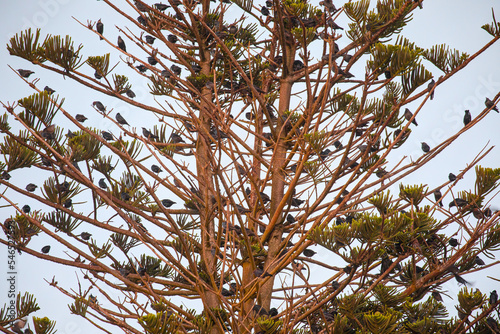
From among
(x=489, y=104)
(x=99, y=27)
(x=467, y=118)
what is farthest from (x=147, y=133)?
(x=489, y=104)

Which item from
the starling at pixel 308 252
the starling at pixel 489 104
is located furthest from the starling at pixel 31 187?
the starling at pixel 489 104

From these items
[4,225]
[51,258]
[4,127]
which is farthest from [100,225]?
[4,127]

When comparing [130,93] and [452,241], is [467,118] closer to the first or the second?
[452,241]

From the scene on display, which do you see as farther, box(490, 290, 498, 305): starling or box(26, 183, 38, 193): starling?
box(26, 183, 38, 193): starling

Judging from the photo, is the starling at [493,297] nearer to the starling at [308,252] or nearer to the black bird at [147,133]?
the starling at [308,252]

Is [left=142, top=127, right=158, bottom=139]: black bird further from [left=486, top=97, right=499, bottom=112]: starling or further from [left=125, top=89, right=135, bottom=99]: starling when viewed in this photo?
[left=486, top=97, right=499, bottom=112]: starling

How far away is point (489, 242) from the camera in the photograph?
3223 mm

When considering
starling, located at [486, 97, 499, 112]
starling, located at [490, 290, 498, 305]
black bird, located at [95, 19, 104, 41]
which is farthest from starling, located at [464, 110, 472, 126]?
black bird, located at [95, 19, 104, 41]

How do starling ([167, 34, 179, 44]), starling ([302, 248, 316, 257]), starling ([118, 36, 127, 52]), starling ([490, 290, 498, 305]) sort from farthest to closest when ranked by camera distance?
starling ([167, 34, 179, 44])
starling ([118, 36, 127, 52])
starling ([302, 248, 316, 257])
starling ([490, 290, 498, 305])

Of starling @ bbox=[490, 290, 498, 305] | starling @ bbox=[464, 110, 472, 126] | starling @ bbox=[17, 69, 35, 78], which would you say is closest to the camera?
starling @ bbox=[490, 290, 498, 305]

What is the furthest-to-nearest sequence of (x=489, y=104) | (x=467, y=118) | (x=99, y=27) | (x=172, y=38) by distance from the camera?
1. (x=172, y=38)
2. (x=99, y=27)
3. (x=467, y=118)
4. (x=489, y=104)

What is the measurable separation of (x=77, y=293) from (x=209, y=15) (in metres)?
2.32

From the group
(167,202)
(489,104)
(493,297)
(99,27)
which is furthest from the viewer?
(167,202)

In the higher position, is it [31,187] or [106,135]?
[106,135]
